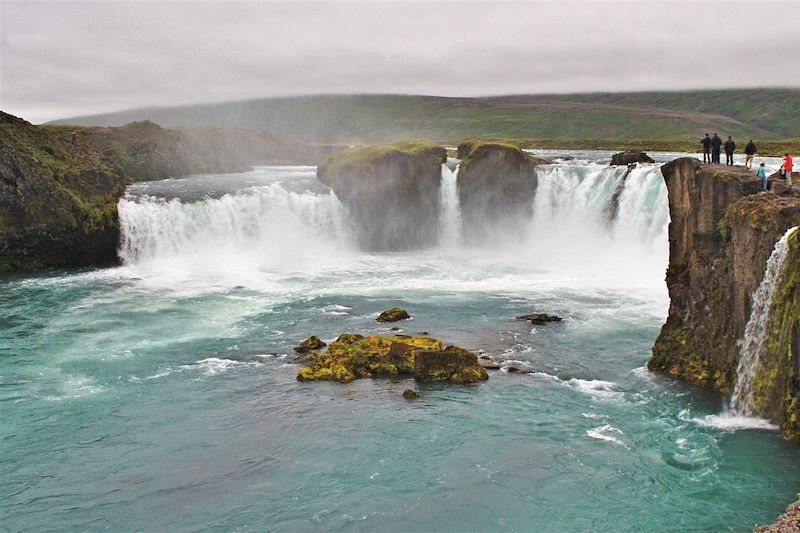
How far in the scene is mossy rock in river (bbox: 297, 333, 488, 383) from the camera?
105 feet

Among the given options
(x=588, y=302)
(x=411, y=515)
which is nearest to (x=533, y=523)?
(x=411, y=515)

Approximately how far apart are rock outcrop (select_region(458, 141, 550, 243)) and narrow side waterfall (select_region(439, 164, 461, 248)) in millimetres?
1001

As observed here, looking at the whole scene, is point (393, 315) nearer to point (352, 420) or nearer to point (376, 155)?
point (352, 420)

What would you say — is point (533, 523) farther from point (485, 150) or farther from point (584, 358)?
point (485, 150)

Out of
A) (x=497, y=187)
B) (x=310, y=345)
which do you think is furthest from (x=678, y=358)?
(x=497, y=187)

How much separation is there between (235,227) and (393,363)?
36882 mm

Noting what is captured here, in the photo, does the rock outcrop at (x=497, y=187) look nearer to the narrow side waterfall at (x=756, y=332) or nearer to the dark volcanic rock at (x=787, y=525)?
the narrow side waterfall at (x=756, y=332)

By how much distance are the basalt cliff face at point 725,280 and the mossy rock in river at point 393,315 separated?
14.6 meters

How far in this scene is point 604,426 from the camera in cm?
2675

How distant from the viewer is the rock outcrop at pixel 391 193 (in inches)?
2788

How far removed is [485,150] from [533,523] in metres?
53.3

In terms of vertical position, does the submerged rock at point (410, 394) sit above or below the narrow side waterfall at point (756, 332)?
below

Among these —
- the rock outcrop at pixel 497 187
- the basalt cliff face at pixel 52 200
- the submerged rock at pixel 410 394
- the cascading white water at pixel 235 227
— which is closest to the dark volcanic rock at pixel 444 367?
the submerged rock at pixel 410 394

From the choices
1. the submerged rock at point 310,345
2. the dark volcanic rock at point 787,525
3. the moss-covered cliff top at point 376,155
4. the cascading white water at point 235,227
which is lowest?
the submerged rock at point 310,345
